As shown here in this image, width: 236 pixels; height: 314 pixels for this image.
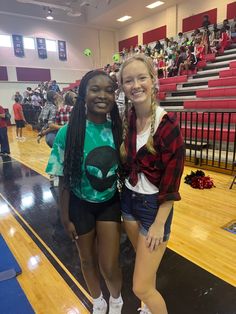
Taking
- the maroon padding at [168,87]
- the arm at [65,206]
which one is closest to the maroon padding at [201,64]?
the maroon padding at [168,87]

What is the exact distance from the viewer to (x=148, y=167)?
1.20 m

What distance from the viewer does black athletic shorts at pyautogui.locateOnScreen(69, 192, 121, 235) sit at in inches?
55.7

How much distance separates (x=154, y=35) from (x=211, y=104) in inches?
409

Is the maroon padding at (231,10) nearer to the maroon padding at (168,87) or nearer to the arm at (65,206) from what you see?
the maroon padding at (168,87)

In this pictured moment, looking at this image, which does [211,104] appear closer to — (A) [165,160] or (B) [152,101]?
(B) [152,101]

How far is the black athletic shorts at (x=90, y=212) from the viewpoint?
1.41 m

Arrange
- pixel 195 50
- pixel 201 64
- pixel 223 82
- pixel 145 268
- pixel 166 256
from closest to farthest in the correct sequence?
pixel 145 268 → pixel 166 256 → pixel 223 82 → pixel 201 64 → pixel 195 50

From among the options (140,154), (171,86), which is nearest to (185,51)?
(171,86)

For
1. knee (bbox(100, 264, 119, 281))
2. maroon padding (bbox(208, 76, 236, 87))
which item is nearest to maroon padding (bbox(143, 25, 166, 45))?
maroon padding (bbox(208, 76, 236, 87))

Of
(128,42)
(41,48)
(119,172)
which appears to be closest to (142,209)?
(119,172)

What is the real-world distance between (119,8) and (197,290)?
51.0 ft

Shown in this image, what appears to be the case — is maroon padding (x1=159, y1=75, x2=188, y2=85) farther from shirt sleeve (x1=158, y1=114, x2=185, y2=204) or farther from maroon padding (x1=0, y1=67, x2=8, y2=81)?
maroon padding (x1=0, y1=67, x2=8, y2=81)

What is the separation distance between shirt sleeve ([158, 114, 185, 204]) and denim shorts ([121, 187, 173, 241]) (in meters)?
0.08

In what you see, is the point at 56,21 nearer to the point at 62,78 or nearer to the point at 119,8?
the point at 62,78
